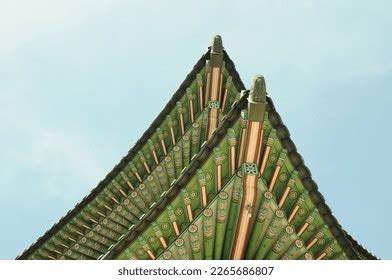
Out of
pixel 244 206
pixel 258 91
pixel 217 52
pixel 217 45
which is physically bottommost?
pixel 244 206

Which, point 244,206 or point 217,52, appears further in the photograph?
point 217,52

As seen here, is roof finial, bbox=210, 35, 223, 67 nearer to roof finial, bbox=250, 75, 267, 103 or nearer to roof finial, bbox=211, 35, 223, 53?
roof finial, bbox=211, 35, 223, 53

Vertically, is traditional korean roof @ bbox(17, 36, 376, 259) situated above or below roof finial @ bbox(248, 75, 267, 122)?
below

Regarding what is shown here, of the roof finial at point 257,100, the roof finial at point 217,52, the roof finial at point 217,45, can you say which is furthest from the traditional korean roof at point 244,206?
the roof finial at point 217,45

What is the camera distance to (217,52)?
14.9 meters

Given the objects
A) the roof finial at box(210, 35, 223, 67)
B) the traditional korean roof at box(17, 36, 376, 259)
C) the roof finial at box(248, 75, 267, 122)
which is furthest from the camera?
the roof finial at box(210, 35, 223, 67)

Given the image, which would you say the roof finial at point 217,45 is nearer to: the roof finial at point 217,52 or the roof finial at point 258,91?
the roof finial at point 217,52

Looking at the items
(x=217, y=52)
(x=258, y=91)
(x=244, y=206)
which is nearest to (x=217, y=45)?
(x=217, y=52)

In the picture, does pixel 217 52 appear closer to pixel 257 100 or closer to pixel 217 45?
pixel 217 45

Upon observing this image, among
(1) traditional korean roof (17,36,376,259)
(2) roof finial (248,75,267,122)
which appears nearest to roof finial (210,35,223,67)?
(1) traditional korean roof (17,36,376,259)

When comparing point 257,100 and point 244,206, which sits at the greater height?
point 257,100

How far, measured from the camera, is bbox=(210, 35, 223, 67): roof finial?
1484 cm

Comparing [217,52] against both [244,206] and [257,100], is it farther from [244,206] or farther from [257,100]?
[244,206]

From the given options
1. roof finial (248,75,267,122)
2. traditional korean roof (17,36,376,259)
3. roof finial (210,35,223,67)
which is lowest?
traditional korean roof (17,36,376,259)
